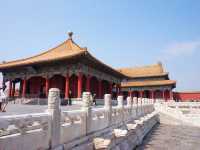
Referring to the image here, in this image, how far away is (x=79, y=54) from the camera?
15.7 meters

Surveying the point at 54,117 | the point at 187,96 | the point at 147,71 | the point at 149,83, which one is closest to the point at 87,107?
the point at 54,117

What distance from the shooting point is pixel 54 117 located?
4059 millimetres

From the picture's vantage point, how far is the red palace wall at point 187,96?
34.7 meters

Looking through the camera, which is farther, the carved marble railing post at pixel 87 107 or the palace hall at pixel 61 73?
the palace hall at pixel 61 73

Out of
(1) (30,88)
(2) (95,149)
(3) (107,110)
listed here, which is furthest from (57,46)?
(2) (95,149)

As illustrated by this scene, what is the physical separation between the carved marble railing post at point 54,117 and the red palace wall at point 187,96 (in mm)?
34160

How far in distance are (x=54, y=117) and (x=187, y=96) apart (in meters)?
34.8

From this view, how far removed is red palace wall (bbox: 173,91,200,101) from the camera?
34656 mm

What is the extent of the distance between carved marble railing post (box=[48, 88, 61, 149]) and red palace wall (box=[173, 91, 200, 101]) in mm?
34160

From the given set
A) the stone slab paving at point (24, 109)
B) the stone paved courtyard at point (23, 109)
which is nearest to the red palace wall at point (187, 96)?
the stone slab paving at point (24, 109)

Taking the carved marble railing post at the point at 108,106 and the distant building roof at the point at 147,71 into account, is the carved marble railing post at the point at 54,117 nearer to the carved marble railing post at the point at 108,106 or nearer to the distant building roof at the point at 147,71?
the carved marble railing post at the point at 108,106

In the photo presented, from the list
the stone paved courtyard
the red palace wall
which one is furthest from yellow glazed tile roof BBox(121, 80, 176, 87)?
the stone paved courtyard

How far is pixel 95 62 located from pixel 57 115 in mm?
14067

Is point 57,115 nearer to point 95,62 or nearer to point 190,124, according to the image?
point 95,62
